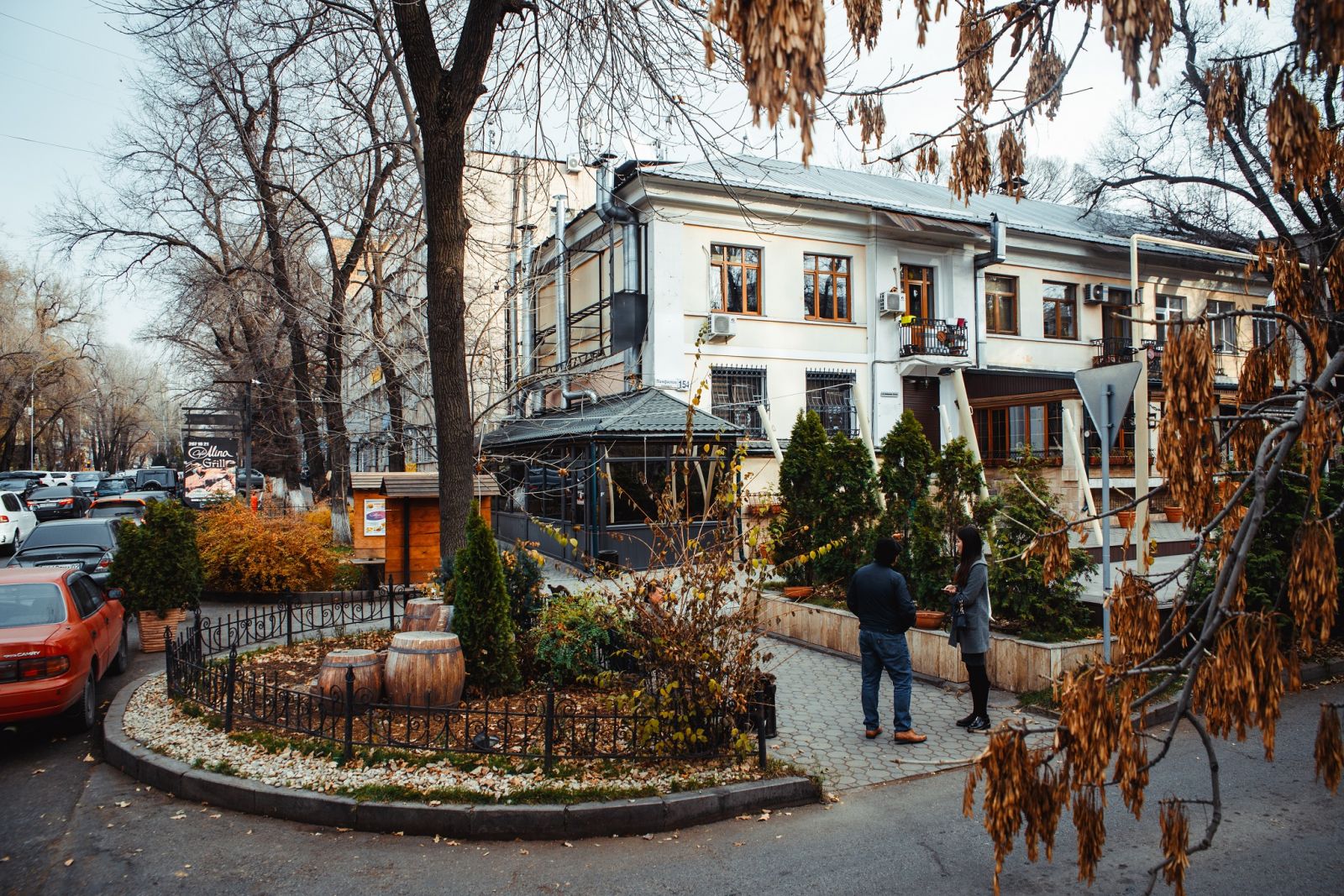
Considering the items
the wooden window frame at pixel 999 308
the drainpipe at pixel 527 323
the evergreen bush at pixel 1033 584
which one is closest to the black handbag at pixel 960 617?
the evergreen bush at pixel 1033 584

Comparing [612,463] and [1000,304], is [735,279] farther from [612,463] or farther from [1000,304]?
[1000,304]

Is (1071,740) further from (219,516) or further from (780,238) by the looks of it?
(780,238)

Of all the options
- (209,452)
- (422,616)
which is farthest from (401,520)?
(209,452)

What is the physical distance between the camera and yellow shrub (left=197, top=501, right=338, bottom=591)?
15.2 metres

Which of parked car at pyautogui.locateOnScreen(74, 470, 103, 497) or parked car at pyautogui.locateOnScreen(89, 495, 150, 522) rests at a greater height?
parked car at pyautogui.locateOnScreen(74, 470, 103, 497)

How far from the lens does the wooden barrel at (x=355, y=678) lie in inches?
291

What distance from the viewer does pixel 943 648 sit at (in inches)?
367

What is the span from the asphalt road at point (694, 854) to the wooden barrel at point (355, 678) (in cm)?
148

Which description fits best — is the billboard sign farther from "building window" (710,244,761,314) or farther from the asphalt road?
the asphalt road

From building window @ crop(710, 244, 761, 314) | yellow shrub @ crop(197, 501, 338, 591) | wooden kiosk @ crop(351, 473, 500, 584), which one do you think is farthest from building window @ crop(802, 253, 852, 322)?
yellow shrub @ crop(197, 501, 338, 591)

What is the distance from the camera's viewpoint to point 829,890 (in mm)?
4801

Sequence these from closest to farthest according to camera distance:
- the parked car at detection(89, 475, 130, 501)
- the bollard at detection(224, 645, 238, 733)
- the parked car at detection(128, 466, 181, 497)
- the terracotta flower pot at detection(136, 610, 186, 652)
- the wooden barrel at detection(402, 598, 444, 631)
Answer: the bollard at detection(224, 645, 238, 733) → the wooden barrel at detection(402, 598, 444, 631) → the terracotta flower pot at detection(136, 610, 186, 652) → the parked car at detection(89, 475, 130, 501) → the parked car at detection(128, 466, 181, 497)

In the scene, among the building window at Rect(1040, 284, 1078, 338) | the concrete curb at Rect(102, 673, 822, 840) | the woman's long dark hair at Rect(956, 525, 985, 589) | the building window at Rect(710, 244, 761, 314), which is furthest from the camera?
the building window at Rect(1040, 284, 1078, 338)

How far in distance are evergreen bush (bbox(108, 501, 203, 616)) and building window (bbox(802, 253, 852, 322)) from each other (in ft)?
57.2
